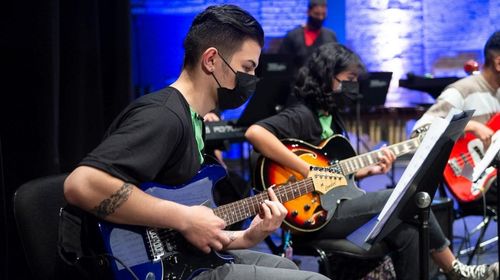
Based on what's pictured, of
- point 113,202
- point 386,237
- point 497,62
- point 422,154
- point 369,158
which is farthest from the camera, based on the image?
point 497,62

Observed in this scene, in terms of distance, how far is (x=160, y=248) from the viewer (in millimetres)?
2238

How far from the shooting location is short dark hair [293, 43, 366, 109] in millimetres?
3826

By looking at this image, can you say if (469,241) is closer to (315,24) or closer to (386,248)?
(386,248)

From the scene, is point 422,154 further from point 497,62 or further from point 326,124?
point 497,62

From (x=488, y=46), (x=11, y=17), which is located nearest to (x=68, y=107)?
(x=11, y=17)

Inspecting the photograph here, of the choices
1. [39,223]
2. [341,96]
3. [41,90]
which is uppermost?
[41,90]

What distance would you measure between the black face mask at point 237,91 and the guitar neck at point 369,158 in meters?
1.12

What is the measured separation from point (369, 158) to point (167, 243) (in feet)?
5.55

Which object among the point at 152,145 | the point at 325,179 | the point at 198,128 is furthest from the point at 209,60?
the point at 325,179

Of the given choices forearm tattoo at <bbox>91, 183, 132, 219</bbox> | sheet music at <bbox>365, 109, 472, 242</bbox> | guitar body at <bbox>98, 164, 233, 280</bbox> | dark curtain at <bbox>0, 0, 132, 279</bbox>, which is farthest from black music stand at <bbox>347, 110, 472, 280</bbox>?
dark curtain at <bbox>0, 0, 132, 279</bbox>

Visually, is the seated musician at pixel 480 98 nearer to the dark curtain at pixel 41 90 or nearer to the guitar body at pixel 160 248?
the dark curtain at pixel 41 90

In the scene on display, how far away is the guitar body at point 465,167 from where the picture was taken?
415cm

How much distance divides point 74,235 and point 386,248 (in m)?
1.75

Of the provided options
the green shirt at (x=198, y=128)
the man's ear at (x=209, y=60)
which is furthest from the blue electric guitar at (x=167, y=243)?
the man's ear at (x=209, y=60)
